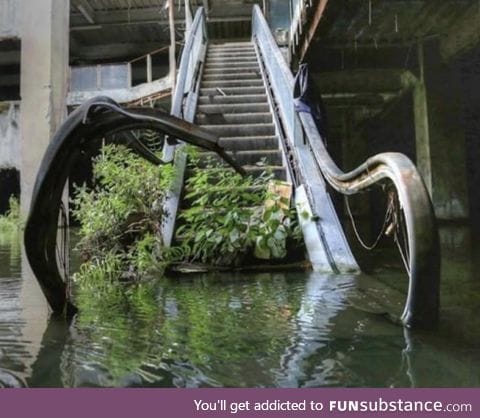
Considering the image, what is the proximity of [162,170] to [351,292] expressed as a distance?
248 centimetres

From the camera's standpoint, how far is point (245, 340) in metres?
2.23

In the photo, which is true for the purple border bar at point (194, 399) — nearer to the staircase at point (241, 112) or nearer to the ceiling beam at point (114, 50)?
the staircase at point (241, 112)

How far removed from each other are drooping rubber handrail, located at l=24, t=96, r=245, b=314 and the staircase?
275 cm

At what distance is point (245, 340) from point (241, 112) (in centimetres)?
588

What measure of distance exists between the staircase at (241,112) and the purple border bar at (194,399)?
366cm

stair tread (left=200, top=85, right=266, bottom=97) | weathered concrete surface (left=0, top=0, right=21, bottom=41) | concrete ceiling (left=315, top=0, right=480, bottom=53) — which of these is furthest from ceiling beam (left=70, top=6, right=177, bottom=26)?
concrete ceiling (left=315, top=0, right=480, bottom=53)

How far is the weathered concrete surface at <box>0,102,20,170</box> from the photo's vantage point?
38.7 feet

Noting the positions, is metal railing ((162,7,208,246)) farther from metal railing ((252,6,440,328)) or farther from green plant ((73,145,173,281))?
metal railing ((252,6,440,328))

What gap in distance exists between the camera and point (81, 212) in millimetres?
4691

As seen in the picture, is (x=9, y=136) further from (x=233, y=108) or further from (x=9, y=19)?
(x=233, y=108)

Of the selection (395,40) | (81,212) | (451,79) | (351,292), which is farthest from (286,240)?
(451,79)

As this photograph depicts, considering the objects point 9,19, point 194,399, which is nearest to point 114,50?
point 9,19

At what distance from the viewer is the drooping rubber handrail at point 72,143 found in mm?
2250

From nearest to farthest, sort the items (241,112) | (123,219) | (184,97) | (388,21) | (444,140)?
(123,219), (184,97), (388,21), (241,112), (444,140)
